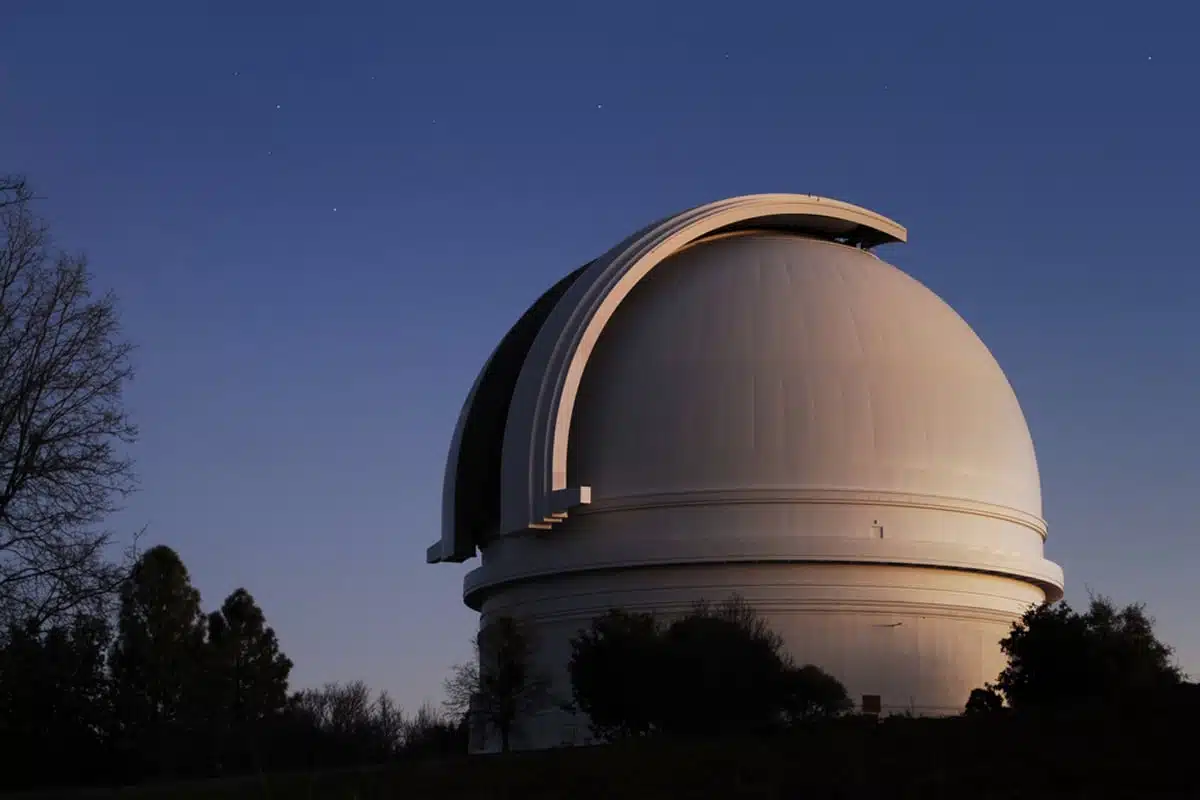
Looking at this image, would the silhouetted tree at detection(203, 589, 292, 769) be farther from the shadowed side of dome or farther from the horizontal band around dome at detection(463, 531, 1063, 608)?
the horizontal band around dome at detection(463, 531, 1063, 608)

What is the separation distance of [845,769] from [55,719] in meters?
14.9

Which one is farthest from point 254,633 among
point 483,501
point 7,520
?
point 7,520

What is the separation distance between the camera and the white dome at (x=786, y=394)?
31.6 metres

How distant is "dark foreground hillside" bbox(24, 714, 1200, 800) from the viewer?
12266mm

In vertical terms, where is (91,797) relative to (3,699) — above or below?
below

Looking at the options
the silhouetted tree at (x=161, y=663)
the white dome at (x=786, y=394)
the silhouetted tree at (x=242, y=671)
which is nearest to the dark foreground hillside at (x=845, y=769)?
the white dome at (x=786, y=394)

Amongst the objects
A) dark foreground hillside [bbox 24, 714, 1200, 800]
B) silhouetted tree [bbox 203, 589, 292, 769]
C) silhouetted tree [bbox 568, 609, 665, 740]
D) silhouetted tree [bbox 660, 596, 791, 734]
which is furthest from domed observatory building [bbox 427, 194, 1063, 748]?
dark foreground hillside [bbox 24, 714, 1200, 800]

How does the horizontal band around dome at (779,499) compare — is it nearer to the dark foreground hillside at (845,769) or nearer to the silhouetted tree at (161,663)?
the silhouetted tree at (161,663)

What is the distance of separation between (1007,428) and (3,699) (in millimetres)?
22134

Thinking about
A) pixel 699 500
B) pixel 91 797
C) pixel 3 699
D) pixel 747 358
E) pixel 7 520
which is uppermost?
pixel 747 358

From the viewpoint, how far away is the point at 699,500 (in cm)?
3131

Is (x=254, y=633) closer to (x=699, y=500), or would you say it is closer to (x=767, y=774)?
(x=699, y=500)

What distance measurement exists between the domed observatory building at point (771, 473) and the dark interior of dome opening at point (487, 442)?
106 centimetres

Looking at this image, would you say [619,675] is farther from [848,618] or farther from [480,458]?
[480,458]
